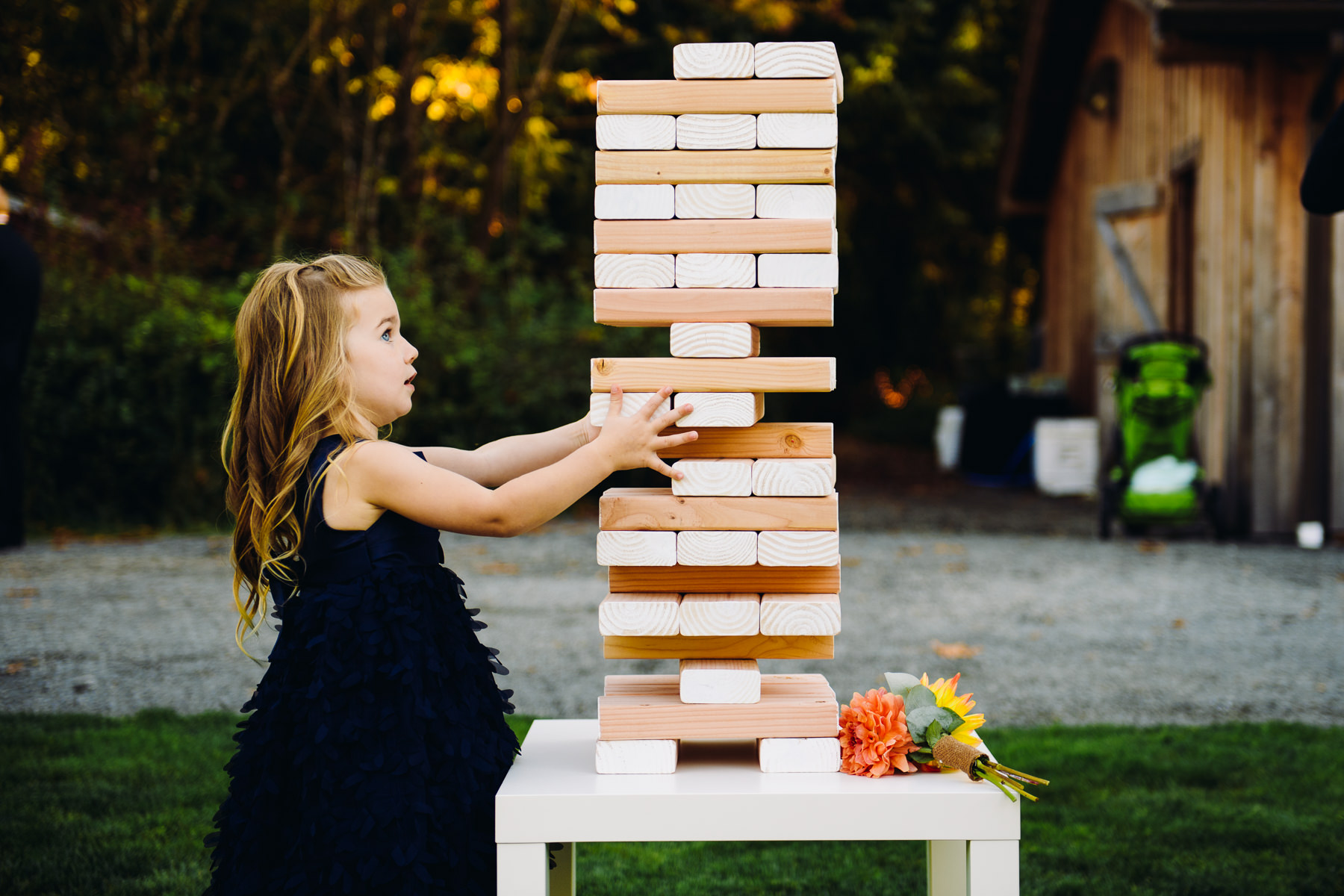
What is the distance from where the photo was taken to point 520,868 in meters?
1.87

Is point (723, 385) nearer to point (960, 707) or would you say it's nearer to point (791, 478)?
point (791, 478)

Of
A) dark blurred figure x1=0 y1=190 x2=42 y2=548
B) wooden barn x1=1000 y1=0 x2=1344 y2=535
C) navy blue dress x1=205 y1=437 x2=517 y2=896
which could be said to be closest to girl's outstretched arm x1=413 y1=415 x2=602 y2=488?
navy blue dress x1=205 y1=437 x2=517 y2=896

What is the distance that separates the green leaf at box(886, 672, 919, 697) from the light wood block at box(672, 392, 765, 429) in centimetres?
52

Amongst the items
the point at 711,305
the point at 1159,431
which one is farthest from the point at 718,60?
the point at 1159,431

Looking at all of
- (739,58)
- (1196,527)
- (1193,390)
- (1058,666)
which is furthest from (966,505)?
(739,58)

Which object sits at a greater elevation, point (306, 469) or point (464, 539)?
point (306, 469)

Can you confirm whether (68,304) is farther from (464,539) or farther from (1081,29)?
(1081,29)

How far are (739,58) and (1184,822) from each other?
258cm

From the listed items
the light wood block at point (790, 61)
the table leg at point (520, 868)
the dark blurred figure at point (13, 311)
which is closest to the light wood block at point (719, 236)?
the light wood block at point (790, 61)

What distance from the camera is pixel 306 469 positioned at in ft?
7.10

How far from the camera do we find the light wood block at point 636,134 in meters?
2.16

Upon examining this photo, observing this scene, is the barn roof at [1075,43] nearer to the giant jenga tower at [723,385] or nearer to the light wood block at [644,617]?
the giant jenga tower at [723,385]

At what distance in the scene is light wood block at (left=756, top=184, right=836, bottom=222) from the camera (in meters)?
2.14

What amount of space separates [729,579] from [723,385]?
32 cm
